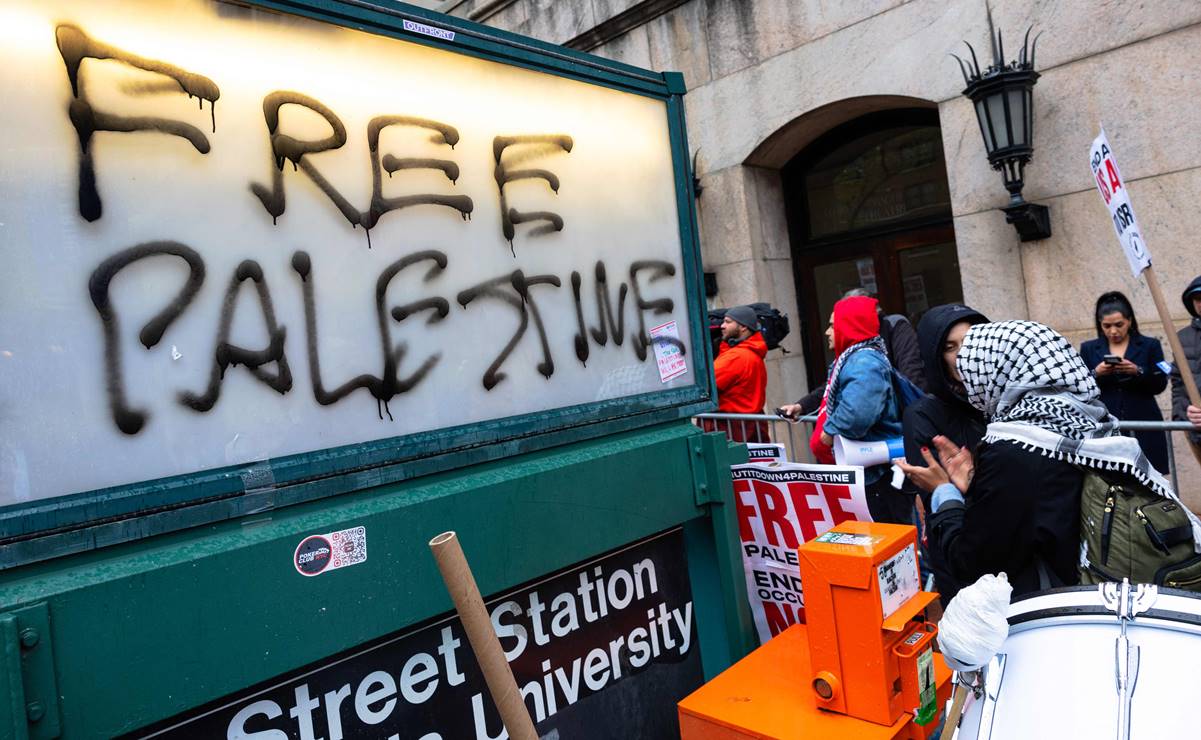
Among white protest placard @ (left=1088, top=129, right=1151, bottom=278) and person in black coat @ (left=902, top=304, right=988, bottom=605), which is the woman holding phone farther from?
person in black coat @ (left=902, top=304, right=988, bottom=605)

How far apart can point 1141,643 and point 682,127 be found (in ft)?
7.36

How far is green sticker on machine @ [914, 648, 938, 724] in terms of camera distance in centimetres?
244

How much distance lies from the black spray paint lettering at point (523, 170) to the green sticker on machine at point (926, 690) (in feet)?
5.91

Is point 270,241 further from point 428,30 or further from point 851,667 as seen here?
point 851,667

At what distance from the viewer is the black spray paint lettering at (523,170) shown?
2500 mm

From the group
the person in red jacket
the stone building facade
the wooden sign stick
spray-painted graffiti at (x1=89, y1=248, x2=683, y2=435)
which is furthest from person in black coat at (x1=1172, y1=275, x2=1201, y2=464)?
spray-painted graffiti at (x1=89, y1=248, x2=683, y2=435)

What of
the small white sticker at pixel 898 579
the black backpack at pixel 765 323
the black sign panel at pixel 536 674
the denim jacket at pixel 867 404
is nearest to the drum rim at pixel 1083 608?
the small white sticker at pixel 898 579

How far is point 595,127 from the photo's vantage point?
2.81m

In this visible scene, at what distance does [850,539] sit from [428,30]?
1991 millimetres

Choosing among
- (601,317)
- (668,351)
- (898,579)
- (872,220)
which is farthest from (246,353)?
(872,220)

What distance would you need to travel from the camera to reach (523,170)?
2.57m

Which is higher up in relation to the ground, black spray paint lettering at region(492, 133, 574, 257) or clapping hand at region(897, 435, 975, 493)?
black spray paint lettering at region(492, 133, 574, 257)

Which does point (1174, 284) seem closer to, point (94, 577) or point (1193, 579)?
point (1193, 579)

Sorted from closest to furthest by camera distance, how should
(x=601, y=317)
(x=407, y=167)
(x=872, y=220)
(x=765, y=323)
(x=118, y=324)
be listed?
(x=118, y=324)
(x=407, y=167)
(x=601, y=317)
(x=765, y=323)
(x=872, y=220)
